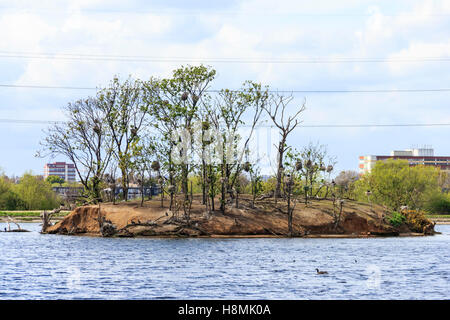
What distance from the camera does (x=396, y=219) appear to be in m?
69.2

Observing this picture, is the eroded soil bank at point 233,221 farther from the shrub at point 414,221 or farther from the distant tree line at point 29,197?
the distant tree line at point 29,197

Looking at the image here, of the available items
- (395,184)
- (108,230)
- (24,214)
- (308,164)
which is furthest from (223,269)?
(24,214)

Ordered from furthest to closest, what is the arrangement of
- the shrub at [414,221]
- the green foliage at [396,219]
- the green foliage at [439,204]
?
the green foliage at [439,204], the shrub at [414,221], the green foliage at [396,219]

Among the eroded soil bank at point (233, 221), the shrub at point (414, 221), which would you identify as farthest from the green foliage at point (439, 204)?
the eroded soil bank at point (233, 221)

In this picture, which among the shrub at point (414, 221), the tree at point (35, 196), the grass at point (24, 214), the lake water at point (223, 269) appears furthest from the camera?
the tree at point (35, 196)

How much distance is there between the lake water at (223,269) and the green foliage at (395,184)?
43.3 m

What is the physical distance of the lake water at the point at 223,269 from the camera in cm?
3078

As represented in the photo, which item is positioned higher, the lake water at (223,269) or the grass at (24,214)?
the grass at (24,214)

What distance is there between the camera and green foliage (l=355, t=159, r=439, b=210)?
103 m

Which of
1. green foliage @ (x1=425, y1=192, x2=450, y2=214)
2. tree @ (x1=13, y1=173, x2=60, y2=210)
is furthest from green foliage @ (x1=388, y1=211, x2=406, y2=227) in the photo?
tree @ (x1=13, y1=173, x2=60, y2=210)

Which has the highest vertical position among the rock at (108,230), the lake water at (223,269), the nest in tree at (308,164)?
the nest in tree at (308,164)
